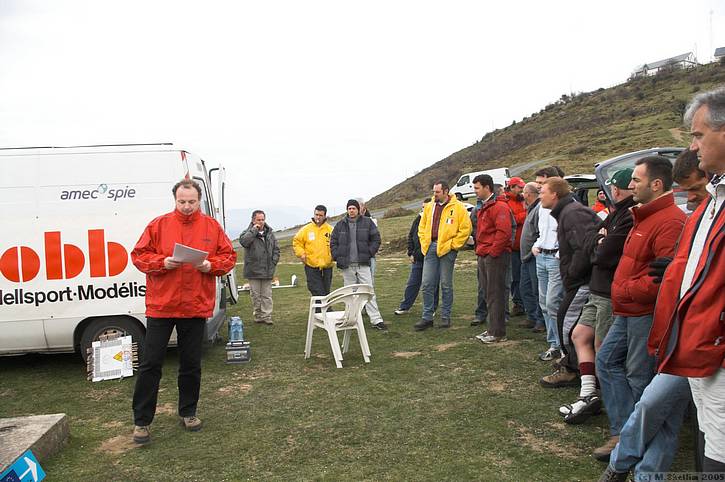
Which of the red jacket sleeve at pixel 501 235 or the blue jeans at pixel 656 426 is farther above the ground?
the red jacket sleeve at pixel 501 235

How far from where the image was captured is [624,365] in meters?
3.79

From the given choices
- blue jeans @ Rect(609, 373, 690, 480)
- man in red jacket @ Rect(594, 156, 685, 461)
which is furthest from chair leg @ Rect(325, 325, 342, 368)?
blue jeans @ Rect(609, 373, 690, 480)

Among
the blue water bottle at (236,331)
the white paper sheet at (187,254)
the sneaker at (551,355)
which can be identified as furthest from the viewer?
the blue water bottle at (236,331)

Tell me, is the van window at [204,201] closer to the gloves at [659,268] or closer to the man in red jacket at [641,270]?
the man in red jacket at [641,270]

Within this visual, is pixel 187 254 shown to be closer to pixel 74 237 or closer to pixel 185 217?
pixel 185 217

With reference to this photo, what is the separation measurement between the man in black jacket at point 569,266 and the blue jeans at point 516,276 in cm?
337

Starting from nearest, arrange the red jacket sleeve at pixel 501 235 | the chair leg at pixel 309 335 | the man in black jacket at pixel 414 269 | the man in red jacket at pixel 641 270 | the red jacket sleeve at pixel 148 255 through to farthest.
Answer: the man in red jacket at pixel 641 270 → the red jacket sleeve at pixel 148 255 → the chair leg at pixel 309 335 → the red jacket sleeve at pixel 501 235 → the man in black jacket at pixel 414 269

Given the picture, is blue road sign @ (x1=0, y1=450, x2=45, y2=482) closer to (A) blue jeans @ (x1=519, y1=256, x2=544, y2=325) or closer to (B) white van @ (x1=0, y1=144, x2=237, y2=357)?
(B) white van @ (x1=0, y1=144, x2=237, y2=357)

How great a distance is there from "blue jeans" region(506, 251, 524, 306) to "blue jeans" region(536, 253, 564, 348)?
209 centimetres

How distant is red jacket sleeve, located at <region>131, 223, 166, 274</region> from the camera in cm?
440

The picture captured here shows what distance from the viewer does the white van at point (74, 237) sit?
6.27m

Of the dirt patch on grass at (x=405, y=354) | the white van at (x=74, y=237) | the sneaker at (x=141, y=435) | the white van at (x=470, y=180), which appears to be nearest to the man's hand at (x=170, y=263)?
the sneaker at (x=141, y=435)

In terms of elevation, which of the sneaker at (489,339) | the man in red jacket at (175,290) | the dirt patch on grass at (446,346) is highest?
the man in red jacket at (175,290)

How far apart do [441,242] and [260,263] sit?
304cm
